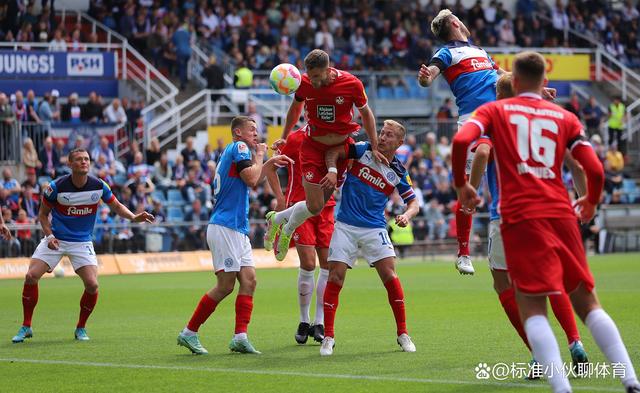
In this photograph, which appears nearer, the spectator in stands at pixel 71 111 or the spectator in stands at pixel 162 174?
the spectator in stands at pixel 162 174

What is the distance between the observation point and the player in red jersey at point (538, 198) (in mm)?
7453

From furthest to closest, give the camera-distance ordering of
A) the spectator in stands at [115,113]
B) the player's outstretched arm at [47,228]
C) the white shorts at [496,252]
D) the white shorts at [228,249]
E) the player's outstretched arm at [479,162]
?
the spectator in stands at [115,113]
the player's outstretched arm at [47,228]
the white shorts at [228,249]
the white shorts at [496,252]
the player's outstretched arm at [479,162]

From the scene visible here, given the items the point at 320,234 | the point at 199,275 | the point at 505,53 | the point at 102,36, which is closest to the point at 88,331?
the point at 320,234

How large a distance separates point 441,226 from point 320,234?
65.1 feet

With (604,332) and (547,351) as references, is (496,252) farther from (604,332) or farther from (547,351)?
(547,351)

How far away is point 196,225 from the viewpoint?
98.1 feet

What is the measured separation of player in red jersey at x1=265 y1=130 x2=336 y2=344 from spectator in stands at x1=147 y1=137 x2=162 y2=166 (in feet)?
58.4

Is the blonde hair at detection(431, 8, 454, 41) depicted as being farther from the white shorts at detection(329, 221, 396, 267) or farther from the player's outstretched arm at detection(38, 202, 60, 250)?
the player's outstretched arm at detection(38, 202, 60, 250)

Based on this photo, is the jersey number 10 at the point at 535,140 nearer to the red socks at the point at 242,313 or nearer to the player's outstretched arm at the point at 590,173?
the player's outstretched arm at the point at 590,173

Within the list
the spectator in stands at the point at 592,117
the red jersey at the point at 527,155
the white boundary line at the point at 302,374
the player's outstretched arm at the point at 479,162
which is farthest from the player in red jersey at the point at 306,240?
the spectator in stands at the point at 592,117

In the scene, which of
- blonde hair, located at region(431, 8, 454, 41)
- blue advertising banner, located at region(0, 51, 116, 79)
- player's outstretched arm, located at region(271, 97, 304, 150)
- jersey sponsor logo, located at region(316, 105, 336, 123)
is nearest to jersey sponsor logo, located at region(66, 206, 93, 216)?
player's outstretched arm, located at region(271, 97, 304, 150)

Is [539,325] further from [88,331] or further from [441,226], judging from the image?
[441,226]

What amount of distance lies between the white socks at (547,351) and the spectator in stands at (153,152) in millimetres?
24515

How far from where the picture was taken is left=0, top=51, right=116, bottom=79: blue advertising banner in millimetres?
Result: 32281
